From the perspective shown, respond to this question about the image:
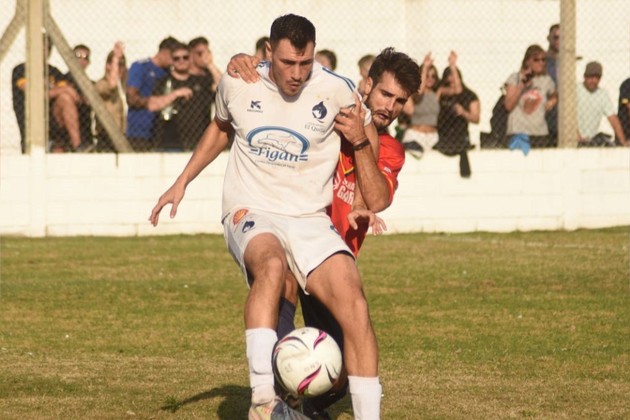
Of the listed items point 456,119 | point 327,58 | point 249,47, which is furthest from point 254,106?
point 249,47

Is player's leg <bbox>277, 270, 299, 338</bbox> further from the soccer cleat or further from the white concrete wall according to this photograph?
the white concrete wall

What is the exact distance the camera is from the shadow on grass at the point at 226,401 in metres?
7.84

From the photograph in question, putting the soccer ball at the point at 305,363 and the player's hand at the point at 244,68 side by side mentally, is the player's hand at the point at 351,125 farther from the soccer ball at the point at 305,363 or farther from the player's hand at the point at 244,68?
the soccer ball at the point at 305,363

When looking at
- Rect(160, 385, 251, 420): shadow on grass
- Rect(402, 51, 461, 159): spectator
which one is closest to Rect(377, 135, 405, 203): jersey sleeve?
Rect(160, 385, 251, 420): shadow on grass

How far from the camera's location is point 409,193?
18609 millimetres

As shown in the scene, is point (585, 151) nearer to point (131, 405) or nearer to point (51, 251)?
point (51, 251)

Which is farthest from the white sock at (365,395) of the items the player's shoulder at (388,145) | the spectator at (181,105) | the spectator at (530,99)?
the spectator at (530,99)

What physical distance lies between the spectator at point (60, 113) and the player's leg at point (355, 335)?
458 inches

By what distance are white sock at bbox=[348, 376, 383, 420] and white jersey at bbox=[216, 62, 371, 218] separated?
97 cm

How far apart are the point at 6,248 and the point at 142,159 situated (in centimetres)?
241

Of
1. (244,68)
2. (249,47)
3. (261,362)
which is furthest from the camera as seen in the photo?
(249,47)

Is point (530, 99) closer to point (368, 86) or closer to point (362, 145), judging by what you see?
point (368, 86)

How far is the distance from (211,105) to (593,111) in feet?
17.6

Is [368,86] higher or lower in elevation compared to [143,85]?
lower
